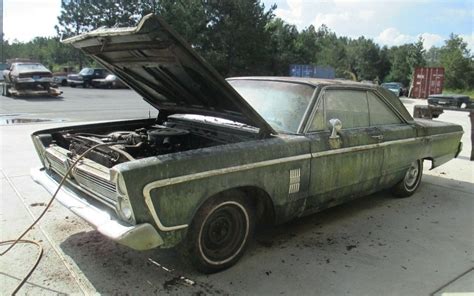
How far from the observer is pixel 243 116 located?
12.2 ft

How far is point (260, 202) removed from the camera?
3.63 metres

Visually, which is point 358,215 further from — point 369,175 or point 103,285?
point 103,285

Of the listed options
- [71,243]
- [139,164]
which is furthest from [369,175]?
[71,243]

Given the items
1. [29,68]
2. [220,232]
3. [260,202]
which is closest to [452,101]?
[29,68]

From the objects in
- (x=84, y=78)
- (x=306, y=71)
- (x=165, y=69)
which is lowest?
(x=165, y=69)

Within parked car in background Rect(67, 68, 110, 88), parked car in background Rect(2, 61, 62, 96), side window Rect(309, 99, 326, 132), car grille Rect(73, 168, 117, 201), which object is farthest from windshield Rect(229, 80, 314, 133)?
parked car in background Rect(67, 68, 110, 88)

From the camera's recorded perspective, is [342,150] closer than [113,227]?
No

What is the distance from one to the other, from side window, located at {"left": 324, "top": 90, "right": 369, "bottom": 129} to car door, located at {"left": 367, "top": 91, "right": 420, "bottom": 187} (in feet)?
0.44

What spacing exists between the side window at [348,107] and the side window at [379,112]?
0.32 feet

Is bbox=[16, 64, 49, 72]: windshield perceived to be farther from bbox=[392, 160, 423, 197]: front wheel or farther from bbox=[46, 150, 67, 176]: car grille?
bbox=[392, 160, 423, 197]: front wheel

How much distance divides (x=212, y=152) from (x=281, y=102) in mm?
1235

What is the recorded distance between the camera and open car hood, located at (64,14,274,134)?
122 inches

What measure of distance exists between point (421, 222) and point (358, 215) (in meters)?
0.68

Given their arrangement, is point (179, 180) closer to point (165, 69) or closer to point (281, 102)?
point (165, 69)
